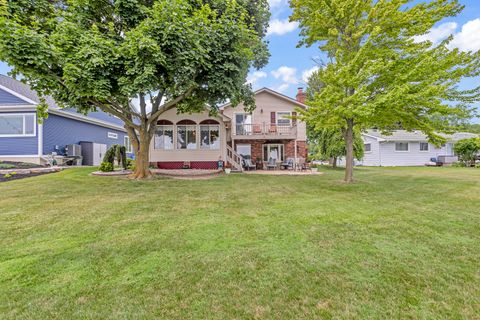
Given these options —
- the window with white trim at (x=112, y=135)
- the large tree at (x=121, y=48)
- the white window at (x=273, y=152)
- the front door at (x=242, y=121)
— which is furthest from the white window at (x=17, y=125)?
the white window at (x=273, y=152)

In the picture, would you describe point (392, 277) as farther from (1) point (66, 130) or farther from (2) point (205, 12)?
(1) point (66, 130)

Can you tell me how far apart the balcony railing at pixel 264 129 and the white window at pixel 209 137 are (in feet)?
6.57

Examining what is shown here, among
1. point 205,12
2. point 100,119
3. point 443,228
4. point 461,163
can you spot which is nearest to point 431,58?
point 443,228

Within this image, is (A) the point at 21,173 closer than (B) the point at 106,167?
Yes

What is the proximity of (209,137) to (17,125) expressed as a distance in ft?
40.4

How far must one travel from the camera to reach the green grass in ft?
8.03

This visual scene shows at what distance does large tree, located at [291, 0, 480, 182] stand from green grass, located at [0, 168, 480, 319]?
405 cm

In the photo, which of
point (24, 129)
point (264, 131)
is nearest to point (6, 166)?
point (24, 129)

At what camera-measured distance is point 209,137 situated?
1688 centimetres

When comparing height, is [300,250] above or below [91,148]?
below

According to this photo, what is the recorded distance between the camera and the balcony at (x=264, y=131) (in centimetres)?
1772

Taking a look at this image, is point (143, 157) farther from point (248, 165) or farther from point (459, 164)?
point (459, 164)

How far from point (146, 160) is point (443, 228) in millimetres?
11411

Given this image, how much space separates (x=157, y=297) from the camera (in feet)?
8.51
